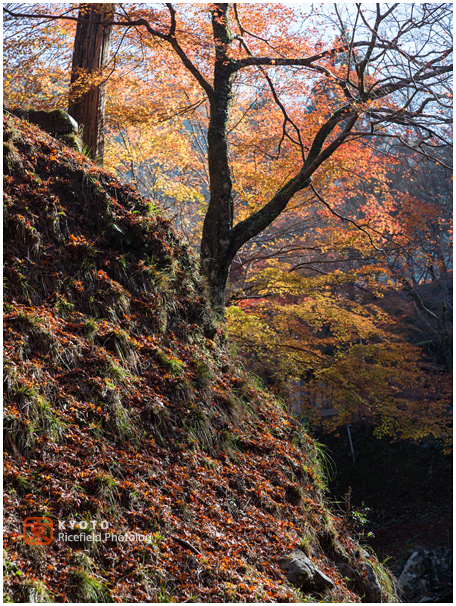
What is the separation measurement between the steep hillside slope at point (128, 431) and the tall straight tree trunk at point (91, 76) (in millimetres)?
2149

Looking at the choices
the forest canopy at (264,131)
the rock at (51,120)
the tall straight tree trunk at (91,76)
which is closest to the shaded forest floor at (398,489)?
the forest canopy at (264,131)

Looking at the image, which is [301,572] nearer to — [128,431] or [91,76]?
[128,431]

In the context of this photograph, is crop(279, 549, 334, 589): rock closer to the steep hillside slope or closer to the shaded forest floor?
the steep hillside slope

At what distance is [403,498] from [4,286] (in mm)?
13857

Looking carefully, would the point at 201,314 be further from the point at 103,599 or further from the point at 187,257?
the point at 103,599

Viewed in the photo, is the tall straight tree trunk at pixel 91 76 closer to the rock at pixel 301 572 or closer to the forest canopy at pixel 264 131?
the forest canopy at pixel 264 131

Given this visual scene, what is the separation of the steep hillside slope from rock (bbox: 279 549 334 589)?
0.22ft

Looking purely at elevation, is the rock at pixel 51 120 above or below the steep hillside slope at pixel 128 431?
above

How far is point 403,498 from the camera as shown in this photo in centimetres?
1385

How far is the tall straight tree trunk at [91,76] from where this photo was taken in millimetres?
7293

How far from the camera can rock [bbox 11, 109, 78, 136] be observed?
5.89 metres

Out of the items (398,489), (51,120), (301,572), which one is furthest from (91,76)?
(398,489)

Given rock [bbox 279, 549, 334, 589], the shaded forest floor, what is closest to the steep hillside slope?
rock [bbox 279, 549, 334, 589]

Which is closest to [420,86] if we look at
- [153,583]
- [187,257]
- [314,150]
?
[314,150]
